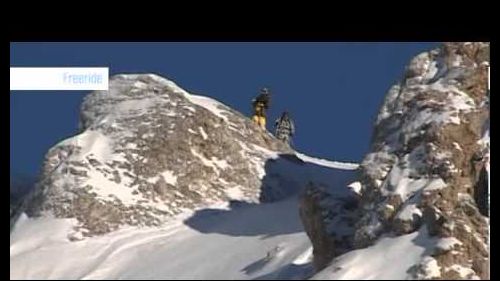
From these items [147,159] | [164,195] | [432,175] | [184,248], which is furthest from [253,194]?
[432,175]

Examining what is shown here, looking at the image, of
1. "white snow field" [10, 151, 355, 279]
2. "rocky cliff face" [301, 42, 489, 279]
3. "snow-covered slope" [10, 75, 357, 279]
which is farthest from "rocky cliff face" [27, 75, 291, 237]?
"rocky cliff face" [301, 42, 489, 279]

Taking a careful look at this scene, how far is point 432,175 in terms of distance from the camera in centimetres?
1862

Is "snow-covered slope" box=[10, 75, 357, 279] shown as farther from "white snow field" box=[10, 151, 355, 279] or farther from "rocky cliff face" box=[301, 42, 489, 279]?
"rocky cliff face" box=[301, 42, 489, 279]

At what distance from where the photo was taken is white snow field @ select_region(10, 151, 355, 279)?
20750 millimetres

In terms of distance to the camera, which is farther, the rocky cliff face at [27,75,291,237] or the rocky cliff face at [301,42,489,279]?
the rocky cliff face at [27,75,291,237]

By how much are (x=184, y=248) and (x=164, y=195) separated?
3143 millimetres

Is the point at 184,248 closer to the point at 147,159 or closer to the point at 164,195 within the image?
the point at 164,195

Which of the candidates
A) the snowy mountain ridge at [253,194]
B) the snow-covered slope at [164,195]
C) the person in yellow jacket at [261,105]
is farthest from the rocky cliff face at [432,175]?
the person in yellow jacket at [261,105]

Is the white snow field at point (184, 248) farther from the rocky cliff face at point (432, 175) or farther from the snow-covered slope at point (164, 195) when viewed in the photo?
the rocky cliff face at point (432, 175)

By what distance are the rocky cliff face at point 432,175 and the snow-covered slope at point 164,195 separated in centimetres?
107

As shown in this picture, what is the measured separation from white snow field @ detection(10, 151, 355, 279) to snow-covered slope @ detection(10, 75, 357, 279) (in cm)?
3

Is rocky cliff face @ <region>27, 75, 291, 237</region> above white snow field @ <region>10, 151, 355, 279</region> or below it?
above

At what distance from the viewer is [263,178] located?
27641 mm

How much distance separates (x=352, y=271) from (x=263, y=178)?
11247 mm
